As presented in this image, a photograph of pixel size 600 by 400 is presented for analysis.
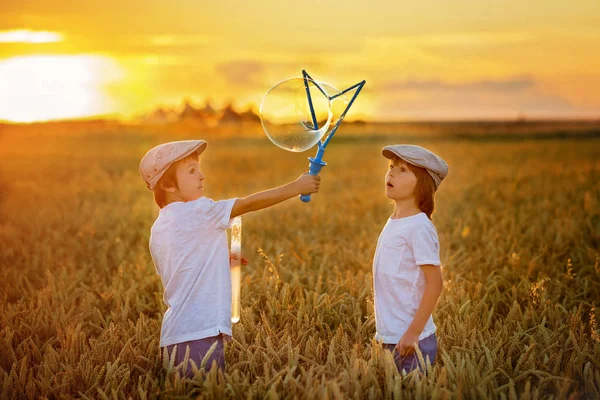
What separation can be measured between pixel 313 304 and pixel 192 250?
1566 millimetres

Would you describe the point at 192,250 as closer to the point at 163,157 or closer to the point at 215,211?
the point at 215,211

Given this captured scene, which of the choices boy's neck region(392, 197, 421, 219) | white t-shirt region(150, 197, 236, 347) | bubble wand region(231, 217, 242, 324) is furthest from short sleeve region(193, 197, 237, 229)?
boy's neck region(392, 197, 421, 219)

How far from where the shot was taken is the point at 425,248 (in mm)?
3359

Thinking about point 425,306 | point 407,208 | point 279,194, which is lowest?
point 425,306

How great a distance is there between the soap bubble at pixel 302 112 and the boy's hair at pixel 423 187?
23.4 inches

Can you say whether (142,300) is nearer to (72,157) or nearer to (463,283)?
(463,283)

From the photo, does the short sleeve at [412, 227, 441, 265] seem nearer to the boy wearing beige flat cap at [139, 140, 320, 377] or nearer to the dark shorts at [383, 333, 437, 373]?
the dark shorts at [383, 333, 437, 373]

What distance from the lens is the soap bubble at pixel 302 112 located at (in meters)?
3.82

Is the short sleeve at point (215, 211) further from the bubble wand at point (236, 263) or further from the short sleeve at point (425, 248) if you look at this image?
the short sleeve at point (425, 248)

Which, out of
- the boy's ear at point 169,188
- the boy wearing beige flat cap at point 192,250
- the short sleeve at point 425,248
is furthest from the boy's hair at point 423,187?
the boy's ear at point 169,188

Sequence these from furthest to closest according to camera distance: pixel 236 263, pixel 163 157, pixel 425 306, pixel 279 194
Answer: pixel 236 263 → pixel 163 157 → pixel 279 194 → pixel 425 306

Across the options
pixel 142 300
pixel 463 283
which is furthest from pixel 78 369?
pixel 463 283

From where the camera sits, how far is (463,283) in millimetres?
5418

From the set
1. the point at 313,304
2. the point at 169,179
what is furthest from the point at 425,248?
the point at 313,304
